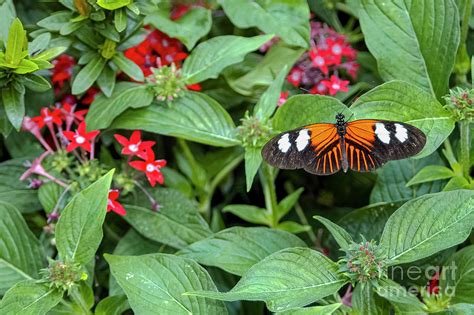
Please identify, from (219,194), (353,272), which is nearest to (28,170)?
(219,194)

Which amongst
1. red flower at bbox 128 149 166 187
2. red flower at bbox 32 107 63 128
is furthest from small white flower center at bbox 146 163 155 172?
red flower at bbox 32 107 63 128

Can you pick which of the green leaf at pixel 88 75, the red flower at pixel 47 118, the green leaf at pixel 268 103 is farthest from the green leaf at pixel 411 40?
the red flower at pixel 47 118

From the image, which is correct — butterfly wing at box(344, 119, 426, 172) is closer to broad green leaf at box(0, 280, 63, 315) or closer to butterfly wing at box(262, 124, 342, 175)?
butterfly wing at box(262, 124, 342, 175)

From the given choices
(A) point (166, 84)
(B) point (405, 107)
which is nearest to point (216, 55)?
(A) point (166, 84)

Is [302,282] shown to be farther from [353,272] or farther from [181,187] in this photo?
[181,187]

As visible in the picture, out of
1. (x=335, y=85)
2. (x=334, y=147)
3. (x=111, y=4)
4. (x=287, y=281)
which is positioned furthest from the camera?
(x=335, y=85)

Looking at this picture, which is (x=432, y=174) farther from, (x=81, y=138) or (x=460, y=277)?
(x=81, y=138)
